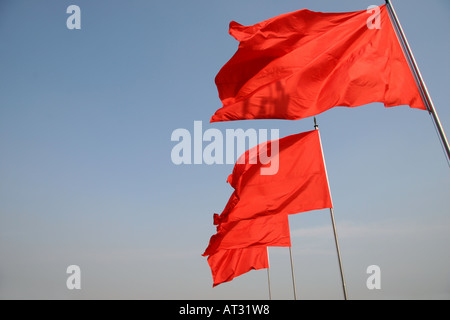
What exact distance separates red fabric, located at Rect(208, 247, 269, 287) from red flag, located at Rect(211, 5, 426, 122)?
11.7 metres

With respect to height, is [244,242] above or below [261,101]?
below

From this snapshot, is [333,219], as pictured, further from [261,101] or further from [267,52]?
[267,52]

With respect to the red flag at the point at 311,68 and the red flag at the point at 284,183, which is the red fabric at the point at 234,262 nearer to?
the red flag at the point at 284,183

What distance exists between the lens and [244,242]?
14609mm

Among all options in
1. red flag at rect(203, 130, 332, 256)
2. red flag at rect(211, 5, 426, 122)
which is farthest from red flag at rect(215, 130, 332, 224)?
red flag at rect(211, 5, 426, 122)

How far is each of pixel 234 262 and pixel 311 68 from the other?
13277 mm

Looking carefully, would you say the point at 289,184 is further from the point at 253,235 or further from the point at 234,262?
the point at 234,262

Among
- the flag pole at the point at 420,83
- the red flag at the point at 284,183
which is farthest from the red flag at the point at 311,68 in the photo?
the red flag at the point at 284,183

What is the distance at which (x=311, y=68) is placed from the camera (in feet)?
26.7

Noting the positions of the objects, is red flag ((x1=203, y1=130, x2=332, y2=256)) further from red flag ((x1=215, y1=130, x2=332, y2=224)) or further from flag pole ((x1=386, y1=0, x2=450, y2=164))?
flag pole ((x1=386, y1=0, x2=450, y2=164))
